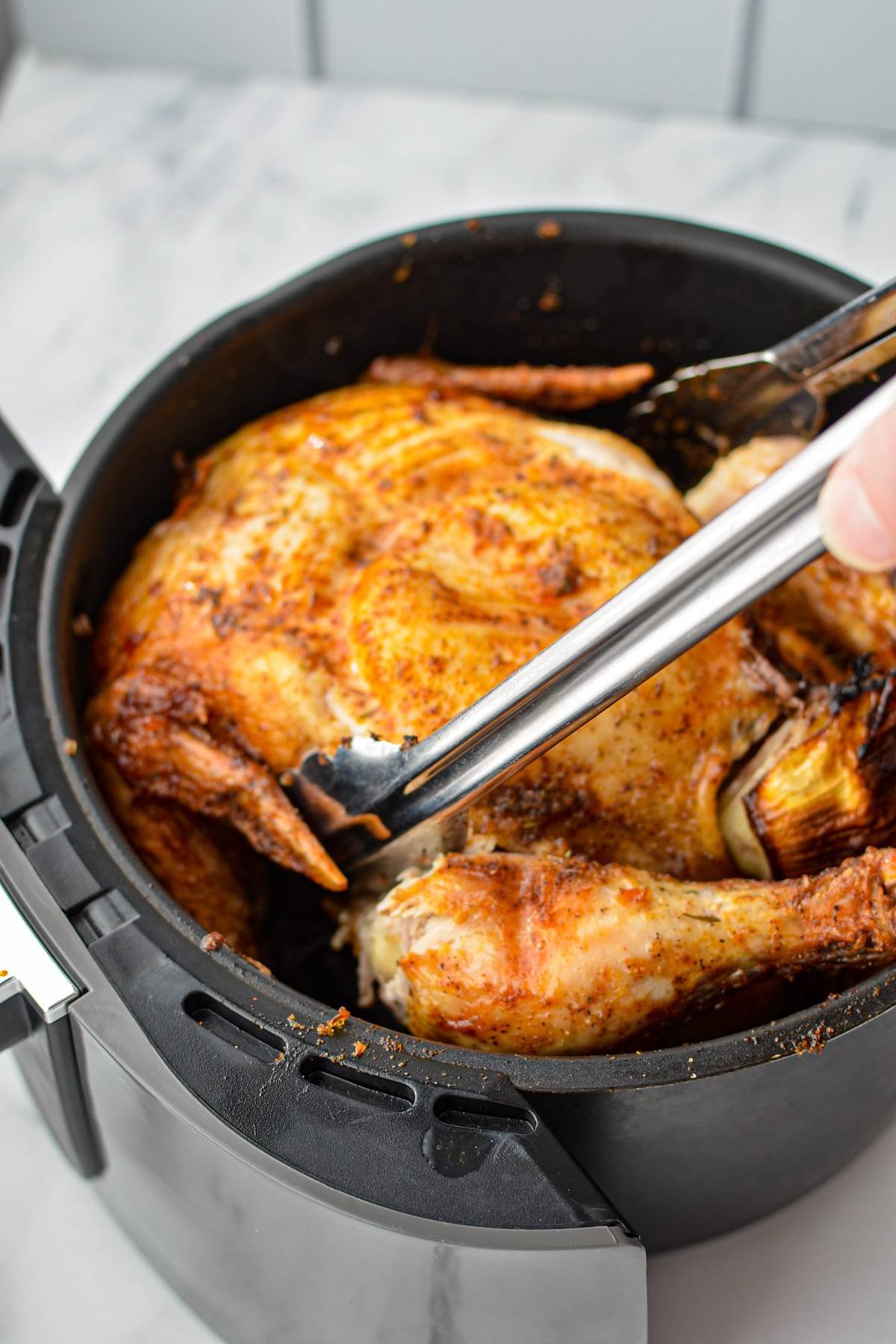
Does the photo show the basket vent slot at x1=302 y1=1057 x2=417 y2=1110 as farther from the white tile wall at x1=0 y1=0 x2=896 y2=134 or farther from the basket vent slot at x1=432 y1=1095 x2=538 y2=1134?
the white tile wall at x1=0 y1=0 x2=896 y2=134

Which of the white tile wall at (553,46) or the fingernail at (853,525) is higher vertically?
Answer: the white tile wall at (553,46)

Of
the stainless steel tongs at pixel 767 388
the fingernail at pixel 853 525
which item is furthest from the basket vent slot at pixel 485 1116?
the stainless steel tongs at pixel 767 388

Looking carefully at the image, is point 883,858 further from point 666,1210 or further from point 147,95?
point 147,95

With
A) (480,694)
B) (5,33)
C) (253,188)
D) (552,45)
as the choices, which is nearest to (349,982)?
(480,694)

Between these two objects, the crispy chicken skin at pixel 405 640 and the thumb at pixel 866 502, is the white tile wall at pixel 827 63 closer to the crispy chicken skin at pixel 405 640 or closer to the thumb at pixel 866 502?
the crispy chicken skin at pixel 405 640

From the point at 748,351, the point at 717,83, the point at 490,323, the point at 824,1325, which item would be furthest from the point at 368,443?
the point at 717,83

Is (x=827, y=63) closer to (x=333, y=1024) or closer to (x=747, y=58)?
(x=747, y=58)
